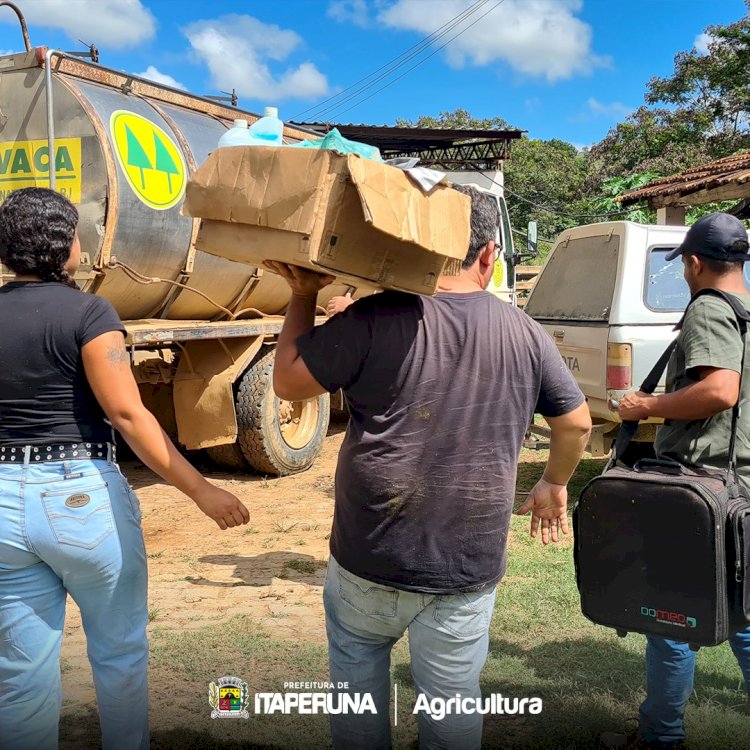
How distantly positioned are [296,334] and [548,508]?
1.06m

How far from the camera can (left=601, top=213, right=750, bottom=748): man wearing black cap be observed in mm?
2662

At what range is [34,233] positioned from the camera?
7.68 feet

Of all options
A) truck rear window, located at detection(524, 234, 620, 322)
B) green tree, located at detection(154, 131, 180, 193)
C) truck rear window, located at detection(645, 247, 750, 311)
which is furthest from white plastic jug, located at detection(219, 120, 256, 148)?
truck rear window, located at detection(645, 247, 750, 311)

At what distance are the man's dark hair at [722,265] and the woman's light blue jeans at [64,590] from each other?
2.14m

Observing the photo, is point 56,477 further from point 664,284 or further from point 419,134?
point 419,134

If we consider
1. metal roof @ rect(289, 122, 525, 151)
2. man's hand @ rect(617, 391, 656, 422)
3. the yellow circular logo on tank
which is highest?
metal roof @ rect(289, 122, 525, 151)

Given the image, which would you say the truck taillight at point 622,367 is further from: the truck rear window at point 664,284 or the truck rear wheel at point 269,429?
the truck rear wheel at point 269,429

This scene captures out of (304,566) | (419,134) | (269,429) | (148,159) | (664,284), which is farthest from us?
(419,134)

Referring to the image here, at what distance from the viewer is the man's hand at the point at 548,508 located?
2.63 m

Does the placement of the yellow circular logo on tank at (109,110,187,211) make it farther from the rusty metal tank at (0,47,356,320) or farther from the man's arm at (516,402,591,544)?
the man's arm at (516,402,591,544)

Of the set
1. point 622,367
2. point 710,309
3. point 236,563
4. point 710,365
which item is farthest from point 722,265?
point 236,563

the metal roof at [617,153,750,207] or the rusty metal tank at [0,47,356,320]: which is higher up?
the metal roof at [617,153,750,207]

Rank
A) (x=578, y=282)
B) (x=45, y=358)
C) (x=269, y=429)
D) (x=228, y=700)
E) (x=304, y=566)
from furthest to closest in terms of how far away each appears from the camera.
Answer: (x=269, y=429) < (x=578, y=282) < (x=304, y=566) < (x=228, y=700) < (x=45, y=358)

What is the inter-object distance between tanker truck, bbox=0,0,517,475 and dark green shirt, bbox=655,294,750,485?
191cm
